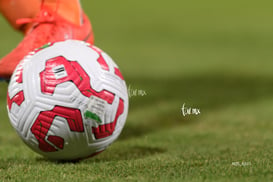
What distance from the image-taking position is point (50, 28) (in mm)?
3311

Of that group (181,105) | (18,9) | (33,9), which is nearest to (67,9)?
(33,9)

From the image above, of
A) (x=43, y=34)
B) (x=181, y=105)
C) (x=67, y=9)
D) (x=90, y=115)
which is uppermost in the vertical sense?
(x=67, y=9)

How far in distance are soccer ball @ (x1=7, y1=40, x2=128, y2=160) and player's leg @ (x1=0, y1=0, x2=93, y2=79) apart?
46cm

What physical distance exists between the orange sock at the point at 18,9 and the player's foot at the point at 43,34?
0.18 metres

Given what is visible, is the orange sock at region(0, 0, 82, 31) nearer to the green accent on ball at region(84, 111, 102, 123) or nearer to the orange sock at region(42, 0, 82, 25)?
the orange sock at region(42, 0, 82, 25)

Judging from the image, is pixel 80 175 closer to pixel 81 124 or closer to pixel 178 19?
pixel 81 124

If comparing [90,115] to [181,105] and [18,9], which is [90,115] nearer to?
[18,9]

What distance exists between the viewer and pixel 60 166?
260 centimetres

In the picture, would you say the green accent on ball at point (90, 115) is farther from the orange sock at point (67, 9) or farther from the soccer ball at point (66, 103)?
the orange sock at point (67, 9)

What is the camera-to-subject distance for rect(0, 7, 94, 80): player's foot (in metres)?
3.17

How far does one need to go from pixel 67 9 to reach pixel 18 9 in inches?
15.3

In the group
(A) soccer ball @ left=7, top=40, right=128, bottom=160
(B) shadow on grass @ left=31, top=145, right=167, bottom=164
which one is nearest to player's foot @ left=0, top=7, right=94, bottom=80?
(A) soccer ball @ left=7, top=40, right=128, bottom=160

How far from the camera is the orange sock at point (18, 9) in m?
3.68

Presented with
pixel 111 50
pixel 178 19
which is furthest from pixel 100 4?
pixel 111 50
